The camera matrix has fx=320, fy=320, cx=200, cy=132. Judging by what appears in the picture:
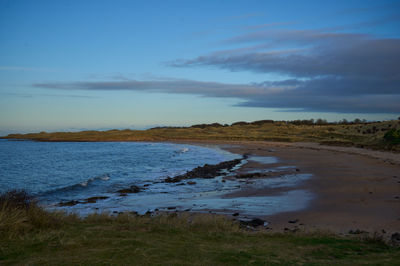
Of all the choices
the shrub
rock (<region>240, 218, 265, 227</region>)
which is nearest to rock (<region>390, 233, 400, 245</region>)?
rock (<region>240, 218, 265, 227</region>)

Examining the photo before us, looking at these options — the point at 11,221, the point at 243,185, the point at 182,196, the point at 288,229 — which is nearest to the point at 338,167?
the point at 243,185

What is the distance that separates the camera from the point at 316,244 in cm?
854

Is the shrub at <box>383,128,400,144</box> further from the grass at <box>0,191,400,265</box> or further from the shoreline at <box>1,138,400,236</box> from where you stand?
the grass at <box>0,191,400,265</box>

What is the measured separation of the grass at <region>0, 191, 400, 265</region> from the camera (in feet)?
22.6

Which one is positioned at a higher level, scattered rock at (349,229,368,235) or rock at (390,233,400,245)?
rock at (390,233,400,245)

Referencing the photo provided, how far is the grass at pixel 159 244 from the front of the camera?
6887mm

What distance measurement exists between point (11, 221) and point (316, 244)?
8.20 meters

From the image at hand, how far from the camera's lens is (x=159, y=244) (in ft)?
26.3

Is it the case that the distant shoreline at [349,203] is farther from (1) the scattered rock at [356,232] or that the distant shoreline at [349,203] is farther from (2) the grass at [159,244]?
(2) the grass at [159,244]

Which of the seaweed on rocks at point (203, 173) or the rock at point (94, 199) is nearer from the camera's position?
the rock at point (94, 199)

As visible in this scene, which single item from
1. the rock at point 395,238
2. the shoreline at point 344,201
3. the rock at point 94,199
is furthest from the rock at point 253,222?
the rock at point 94,199

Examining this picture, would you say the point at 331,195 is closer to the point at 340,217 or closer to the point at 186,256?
the point at 340,217

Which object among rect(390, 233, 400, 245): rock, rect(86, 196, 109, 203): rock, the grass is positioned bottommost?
rect(86, 196, 109, 203): rock

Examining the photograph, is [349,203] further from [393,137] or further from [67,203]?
[393,137]
